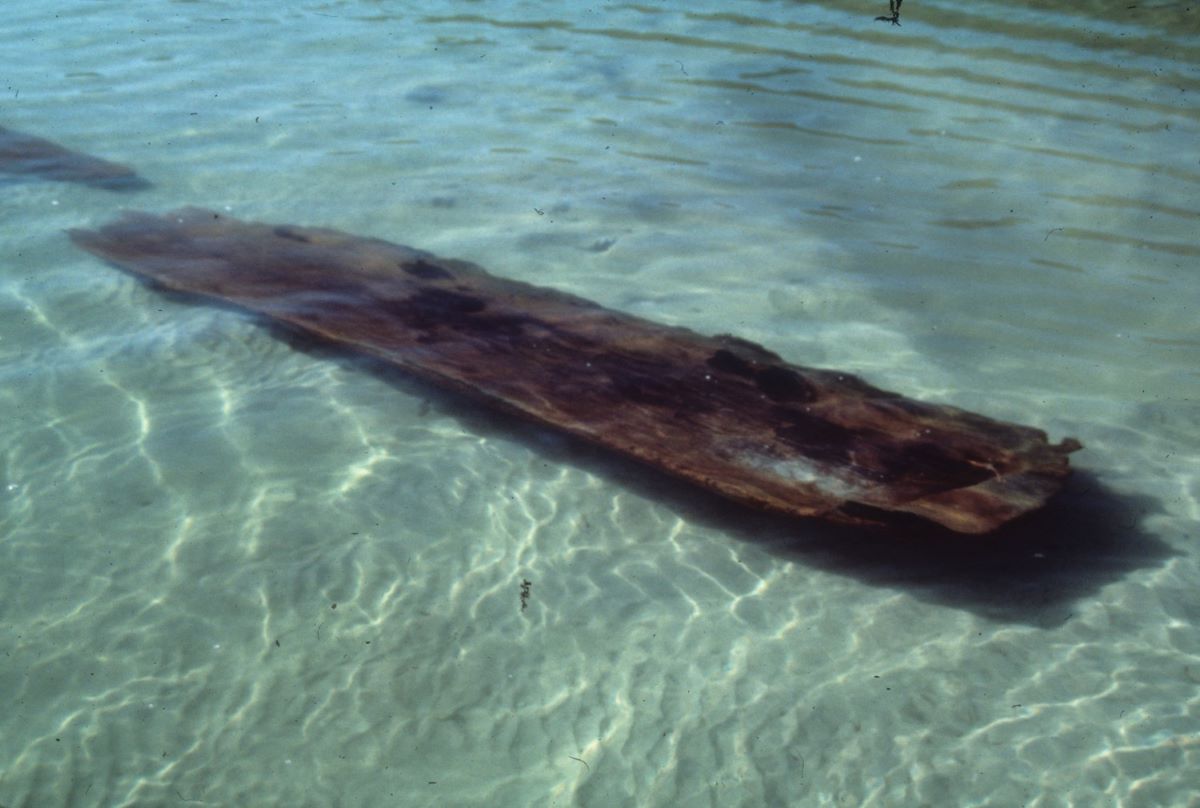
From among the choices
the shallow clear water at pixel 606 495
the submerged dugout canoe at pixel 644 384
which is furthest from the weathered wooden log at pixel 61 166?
the submerged dugout canoe at pixel 644 384

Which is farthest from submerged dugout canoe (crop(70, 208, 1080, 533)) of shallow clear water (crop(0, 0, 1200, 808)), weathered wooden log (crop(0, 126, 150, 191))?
weathered wooden log (crop(0, 126, 150, 191))

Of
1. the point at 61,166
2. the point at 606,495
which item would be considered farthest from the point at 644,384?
the point at 61,166

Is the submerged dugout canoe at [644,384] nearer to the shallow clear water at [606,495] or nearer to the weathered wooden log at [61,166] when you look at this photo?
the shallow clear water at [606,495]

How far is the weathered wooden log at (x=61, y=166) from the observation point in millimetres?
8219

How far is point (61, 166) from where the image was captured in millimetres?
8414

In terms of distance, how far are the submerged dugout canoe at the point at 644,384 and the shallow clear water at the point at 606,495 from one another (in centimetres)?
28

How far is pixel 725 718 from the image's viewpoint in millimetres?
3814

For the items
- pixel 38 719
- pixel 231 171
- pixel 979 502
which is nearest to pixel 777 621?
pixel 979 502

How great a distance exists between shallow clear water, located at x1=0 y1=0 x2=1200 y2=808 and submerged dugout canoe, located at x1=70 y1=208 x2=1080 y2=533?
11.2 inches

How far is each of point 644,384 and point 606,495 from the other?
615 millimetres

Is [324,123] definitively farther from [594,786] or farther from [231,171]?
[594,786]

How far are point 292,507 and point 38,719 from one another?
137 cm

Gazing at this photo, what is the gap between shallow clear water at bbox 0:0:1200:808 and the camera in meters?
3.71

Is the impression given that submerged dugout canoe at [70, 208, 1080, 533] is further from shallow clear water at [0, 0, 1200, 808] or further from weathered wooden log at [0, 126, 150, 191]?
weathered wooden log at [0, 126, 150, 191]
